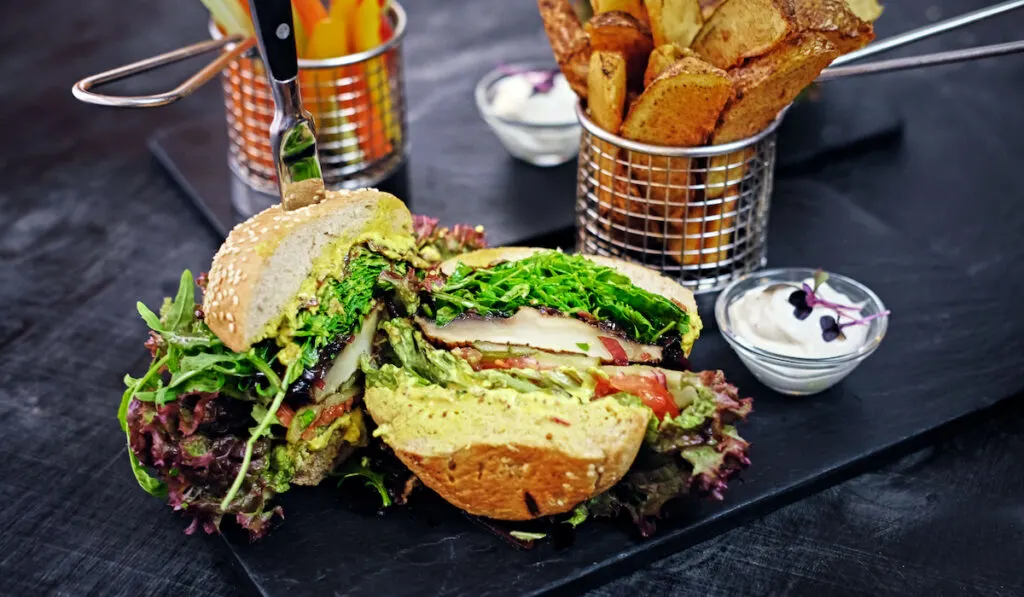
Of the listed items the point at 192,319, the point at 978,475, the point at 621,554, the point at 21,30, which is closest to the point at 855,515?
the point at 978,475

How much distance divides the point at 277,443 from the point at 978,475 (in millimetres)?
1744

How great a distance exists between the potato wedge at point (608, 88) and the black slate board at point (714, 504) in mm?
663

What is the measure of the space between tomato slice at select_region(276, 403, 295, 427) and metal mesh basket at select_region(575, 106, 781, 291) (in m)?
1.19

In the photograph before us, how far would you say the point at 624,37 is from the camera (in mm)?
2857

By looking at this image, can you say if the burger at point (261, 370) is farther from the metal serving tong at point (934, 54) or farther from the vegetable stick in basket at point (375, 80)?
the metal serving tong at point (934, 54)

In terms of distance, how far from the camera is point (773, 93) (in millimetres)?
2799

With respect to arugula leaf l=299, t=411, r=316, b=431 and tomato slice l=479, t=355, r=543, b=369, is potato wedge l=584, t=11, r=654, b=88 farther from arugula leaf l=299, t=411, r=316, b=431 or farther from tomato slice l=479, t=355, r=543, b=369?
arugula leaf l=299, t=411, r=316, b=431

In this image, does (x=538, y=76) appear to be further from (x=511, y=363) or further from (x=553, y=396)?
(x=553, y=396)

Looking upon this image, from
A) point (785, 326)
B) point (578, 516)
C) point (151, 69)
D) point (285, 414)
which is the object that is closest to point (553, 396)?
point (578, 516)

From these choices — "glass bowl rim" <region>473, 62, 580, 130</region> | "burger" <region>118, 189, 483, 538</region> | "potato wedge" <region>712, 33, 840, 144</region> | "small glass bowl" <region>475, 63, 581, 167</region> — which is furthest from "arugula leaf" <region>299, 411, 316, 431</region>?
"small glass bowl" <region>475, 63, 581, 167</region>

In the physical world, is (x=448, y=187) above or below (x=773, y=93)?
below

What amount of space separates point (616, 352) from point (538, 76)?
169 centimetres

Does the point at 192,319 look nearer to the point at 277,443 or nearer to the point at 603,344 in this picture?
the point at 277,443

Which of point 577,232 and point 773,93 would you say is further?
point 577,232
